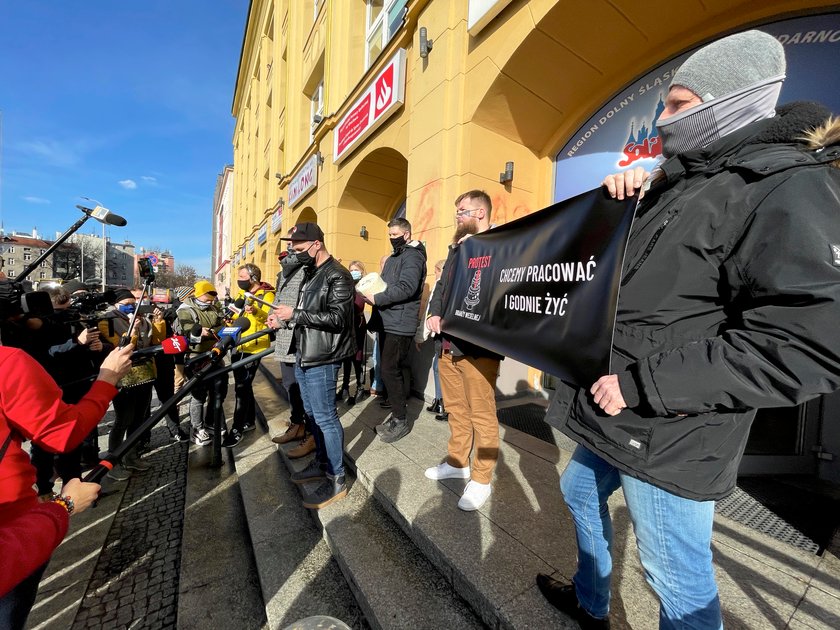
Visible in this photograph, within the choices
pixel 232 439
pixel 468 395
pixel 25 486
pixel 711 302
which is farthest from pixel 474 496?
pixel 232 439

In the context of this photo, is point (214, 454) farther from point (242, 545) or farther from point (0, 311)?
point (0, 311)

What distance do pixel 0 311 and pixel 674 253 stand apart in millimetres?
3464

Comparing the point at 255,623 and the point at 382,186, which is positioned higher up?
the point at 382,186

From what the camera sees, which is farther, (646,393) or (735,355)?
(646,393)

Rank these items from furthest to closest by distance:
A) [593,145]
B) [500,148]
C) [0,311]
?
[500,148], [593,145], [0,311]

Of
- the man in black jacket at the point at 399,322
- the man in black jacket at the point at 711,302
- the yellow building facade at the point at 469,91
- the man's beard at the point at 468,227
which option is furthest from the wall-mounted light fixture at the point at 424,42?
the man in black jacket at the point at 711,302

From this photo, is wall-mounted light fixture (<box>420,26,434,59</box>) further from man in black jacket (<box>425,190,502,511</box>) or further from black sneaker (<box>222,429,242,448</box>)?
black sneaker (<box>222,429,242,448</box>)

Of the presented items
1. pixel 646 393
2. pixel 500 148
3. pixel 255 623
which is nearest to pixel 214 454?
pixel 255 623

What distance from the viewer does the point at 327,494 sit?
2623 mm

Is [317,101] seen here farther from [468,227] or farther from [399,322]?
[468,227]

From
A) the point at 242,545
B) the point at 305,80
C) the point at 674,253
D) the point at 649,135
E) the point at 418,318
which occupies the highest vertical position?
the point at 305,80

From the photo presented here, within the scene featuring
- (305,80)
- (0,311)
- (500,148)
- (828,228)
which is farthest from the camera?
(305,80)

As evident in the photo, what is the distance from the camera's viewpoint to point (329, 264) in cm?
275

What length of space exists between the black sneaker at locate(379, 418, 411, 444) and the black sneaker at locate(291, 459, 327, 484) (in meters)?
0.66
